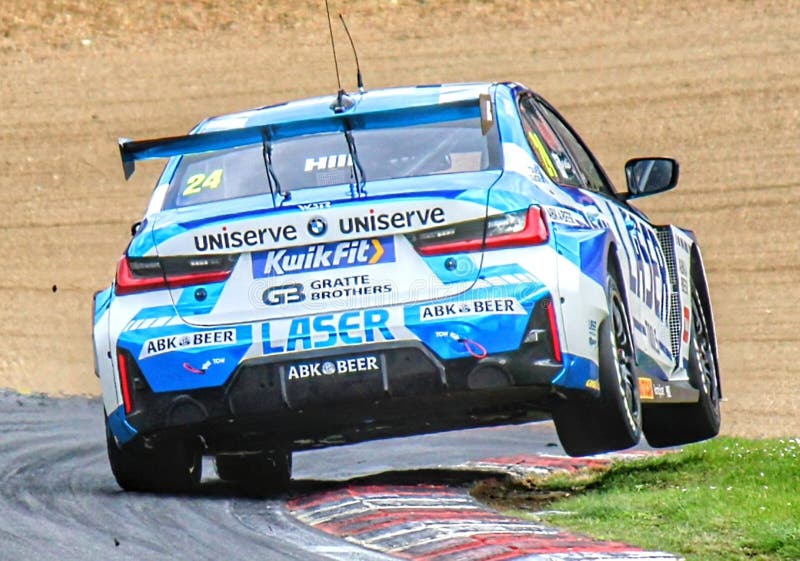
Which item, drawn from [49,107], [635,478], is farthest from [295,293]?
[49,107]

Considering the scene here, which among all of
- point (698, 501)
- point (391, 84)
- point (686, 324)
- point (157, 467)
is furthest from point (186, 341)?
point (391, 84)

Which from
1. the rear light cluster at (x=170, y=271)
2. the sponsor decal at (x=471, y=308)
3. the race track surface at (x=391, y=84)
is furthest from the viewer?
the race track surface at (x=391, y=84)

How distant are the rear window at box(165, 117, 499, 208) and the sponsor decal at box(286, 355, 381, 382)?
741 mm

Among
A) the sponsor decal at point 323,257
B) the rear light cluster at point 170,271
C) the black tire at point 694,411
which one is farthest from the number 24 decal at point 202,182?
the black tire at point 694,411

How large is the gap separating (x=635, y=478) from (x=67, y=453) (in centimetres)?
293

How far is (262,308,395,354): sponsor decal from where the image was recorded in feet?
21.3

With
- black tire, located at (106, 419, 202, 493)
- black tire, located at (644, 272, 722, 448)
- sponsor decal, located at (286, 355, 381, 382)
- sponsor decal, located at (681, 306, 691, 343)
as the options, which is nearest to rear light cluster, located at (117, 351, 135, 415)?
black tire, located at (106, 419, 202, 493)

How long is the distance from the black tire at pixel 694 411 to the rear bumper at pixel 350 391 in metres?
2.27

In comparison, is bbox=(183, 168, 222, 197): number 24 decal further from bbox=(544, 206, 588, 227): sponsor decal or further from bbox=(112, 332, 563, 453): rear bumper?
bbox=(544, 206, 588, 227): sponsor decal

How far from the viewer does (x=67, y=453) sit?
940 cm

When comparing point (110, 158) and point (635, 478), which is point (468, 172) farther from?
point (110, 158)

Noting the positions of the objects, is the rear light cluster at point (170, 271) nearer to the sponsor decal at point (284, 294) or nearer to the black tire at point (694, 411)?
the sponsor decal at point (284, 294)

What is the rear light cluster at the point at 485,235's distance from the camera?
21.3 feet

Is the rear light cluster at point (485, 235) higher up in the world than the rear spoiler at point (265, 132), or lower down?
lower down
